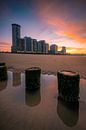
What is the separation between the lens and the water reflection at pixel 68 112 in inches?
134

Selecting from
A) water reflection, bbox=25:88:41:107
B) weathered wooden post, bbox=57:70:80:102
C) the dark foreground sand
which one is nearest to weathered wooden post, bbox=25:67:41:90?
water reflection, bbox=25:88:41:107

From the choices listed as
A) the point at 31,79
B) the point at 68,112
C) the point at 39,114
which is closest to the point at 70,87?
the point at 68,112

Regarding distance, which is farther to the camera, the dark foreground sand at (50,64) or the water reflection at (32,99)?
the dark foreground sand at (50,64)

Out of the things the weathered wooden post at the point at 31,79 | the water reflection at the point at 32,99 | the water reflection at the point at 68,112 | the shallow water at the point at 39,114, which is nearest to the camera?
the shallow water at the point at 39,114

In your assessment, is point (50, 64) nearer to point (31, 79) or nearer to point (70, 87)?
point (31, 79)

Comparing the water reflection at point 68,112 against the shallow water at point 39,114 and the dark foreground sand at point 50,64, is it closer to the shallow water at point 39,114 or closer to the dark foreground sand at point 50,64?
the shallow water at point 39,114

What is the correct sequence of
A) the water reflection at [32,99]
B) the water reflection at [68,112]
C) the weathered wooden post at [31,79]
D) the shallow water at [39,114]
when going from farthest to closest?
the weathered wooden post at [31,79] < the water reflection at [32,99] < the water reflection at [68,112] < the shallow water at [39,114]

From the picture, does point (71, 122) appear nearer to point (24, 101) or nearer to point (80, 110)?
point (80, 110)

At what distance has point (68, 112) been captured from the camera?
3902mm

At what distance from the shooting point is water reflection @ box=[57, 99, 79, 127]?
3.40 m

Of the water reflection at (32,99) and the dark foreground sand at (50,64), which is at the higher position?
the dark foreground sand at (50,64)

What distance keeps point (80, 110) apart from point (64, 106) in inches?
22.5

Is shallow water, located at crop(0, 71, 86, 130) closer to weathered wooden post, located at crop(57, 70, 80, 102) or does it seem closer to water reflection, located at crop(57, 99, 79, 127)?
water reflection, located at crop(57, 99, 79, 127)

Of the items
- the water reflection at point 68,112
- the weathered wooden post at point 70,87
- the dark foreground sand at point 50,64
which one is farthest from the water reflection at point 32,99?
the dark foreground sand at point 50,64
